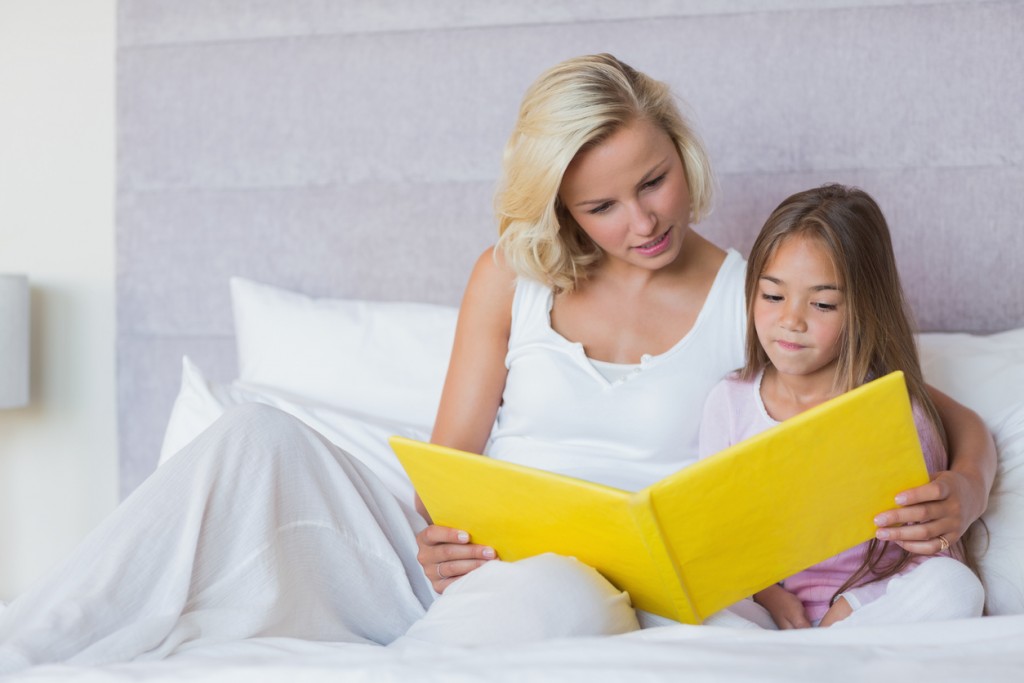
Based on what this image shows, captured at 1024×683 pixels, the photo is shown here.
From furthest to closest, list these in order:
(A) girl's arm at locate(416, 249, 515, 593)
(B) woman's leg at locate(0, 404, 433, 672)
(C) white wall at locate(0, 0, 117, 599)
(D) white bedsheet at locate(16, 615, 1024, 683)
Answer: (C) white wall at locate(0, 0, 117, 599), (A) girl's arm at locate(416, 249, 515, 593), (B) woman's leg at locate(0, 404, 433, 672), (D) white bedsheet at locate(16, 615, 1024, 683)

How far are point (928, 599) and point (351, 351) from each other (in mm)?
1179

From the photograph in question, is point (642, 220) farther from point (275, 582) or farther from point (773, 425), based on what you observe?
point (275, 582)

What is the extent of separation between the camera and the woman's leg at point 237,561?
1.02 meters

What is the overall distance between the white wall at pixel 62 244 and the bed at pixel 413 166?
0.11 meters

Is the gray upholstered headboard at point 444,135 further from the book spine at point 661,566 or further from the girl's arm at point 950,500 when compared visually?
the book spine at point 661,566

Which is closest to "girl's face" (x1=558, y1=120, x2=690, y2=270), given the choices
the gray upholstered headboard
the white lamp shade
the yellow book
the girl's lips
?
the girl's lips

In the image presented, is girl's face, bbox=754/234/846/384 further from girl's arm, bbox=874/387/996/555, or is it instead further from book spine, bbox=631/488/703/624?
book spine, bbox=631/488/703/624

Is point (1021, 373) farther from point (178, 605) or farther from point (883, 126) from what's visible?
point (178, 605)

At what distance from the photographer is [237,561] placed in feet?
3.90

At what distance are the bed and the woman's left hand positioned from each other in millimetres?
358

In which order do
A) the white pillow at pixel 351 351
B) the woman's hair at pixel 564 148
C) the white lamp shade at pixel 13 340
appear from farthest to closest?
the white lamp shade at pixel 13 340
the white pillow at pixel 351 351
the woman's hair at pixel 564 148

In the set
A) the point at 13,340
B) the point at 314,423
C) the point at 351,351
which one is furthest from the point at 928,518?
the point at 13,340

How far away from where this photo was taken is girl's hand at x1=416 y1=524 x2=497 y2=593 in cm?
130

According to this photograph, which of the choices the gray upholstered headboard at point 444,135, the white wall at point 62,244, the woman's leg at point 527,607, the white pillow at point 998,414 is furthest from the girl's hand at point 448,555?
the white wall at point 62,244
